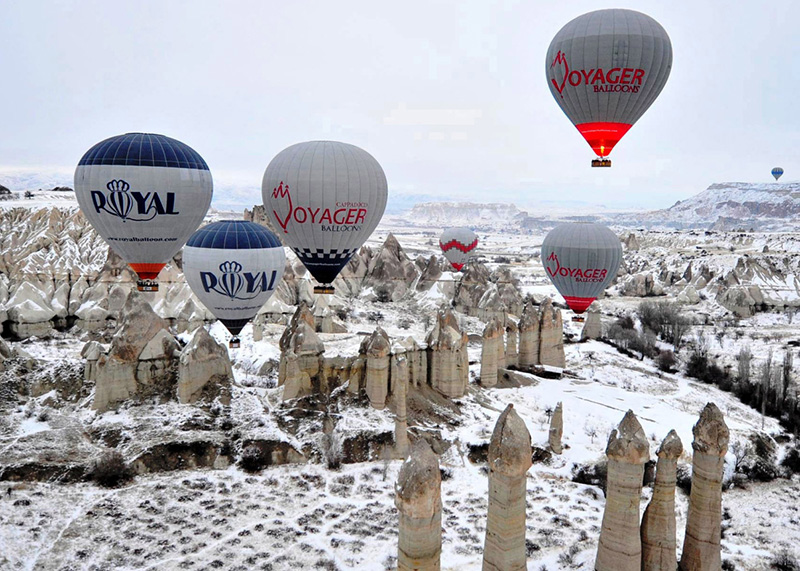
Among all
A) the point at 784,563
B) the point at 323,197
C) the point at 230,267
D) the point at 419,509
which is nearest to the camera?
the point at 419,509

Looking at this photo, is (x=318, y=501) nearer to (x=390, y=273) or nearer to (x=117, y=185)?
(x=117, y=185)

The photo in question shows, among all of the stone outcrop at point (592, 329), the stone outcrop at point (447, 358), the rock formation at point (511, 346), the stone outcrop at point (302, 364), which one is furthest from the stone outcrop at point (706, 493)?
the stone outcrop at point (592, 329)

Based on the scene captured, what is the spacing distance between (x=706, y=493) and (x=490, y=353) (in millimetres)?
13249

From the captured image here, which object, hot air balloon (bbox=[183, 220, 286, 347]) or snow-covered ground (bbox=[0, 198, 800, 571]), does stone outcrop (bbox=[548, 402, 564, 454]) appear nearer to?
snow-covered ground (bbox=[0, 198, 800, 571])

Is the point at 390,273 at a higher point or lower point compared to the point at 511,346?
higher

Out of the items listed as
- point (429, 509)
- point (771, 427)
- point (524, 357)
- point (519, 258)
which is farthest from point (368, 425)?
point (519, 258)

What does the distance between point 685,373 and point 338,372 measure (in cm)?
2092

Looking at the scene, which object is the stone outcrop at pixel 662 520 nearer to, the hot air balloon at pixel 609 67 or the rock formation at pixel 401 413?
the rock formation at pixel 401 413

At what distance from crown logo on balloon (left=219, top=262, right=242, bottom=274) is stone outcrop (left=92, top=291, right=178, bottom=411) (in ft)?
10.3

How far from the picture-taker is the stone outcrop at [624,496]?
10.0 m

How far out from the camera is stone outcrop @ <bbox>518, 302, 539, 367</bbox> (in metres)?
28.1

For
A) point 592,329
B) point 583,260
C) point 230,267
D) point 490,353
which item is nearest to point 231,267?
point 230,267

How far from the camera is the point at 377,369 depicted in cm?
1959

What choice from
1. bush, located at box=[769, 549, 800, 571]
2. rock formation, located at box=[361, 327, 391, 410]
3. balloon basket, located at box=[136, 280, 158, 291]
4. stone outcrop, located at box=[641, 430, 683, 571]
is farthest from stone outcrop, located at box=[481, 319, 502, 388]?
stone outcrop, located at box=[641, 430, 683, 571]
